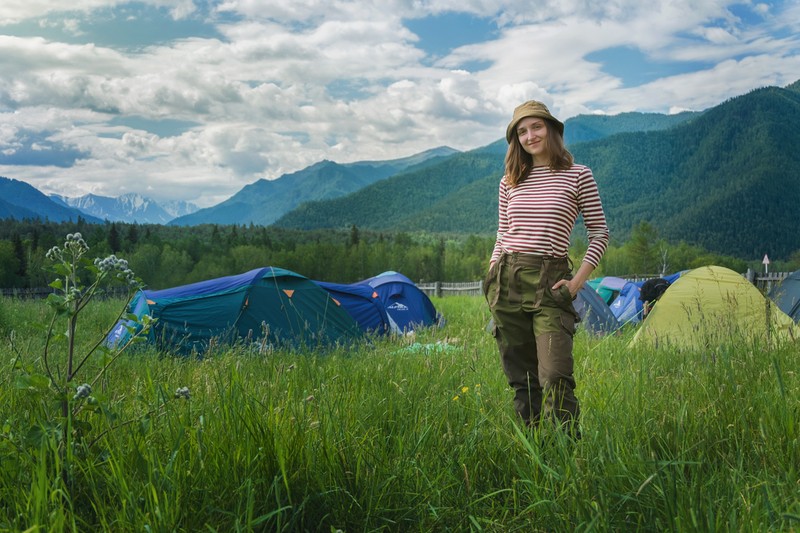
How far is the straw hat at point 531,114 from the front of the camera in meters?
3.05

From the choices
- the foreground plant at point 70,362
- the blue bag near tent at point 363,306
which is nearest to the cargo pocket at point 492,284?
the foreground plant at point 70,362

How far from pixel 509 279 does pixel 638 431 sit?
97 centimetres

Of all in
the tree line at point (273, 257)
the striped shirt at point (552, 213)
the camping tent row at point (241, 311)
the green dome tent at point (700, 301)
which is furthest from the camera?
the tree line at point (273, 257)

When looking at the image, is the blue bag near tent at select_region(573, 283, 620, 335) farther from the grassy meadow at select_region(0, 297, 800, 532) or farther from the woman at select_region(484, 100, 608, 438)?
the grassy meadow at select_region(0, 297, 800, 532)

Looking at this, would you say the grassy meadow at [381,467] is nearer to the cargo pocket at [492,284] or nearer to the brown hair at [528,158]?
the cargo pocket at [492,284]

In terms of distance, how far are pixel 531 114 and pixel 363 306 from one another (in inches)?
287

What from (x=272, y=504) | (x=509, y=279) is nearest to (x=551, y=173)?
(x=509, y=279)

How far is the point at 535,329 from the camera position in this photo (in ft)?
9.59

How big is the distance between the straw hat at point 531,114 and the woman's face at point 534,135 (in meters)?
0.02

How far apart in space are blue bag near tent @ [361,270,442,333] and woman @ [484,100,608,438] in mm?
8777

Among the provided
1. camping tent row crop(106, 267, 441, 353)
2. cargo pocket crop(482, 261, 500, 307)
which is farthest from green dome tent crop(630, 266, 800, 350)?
cargo pocket crop(482, 261, 500, 307)

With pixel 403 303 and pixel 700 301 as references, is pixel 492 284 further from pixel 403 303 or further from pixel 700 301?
pixel 403 303

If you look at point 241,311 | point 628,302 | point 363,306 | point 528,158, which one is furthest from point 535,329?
point 628,302

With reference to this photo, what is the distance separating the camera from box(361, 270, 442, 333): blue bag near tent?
40.1 feet
